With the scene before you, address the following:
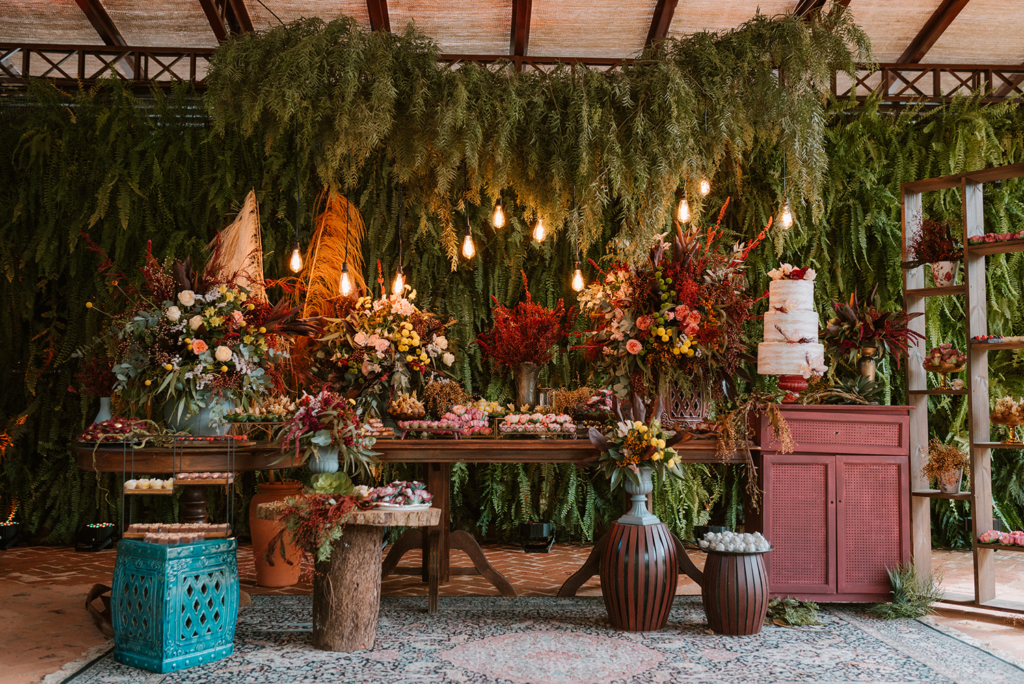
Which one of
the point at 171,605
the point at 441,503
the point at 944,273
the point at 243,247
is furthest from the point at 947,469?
the point at 243,247

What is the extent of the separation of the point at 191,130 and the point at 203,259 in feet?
3.56

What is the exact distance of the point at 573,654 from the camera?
11.7 ft

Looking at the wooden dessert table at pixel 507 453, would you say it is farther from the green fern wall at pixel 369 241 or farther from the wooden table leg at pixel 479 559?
the green fern wall at pixel 369 241

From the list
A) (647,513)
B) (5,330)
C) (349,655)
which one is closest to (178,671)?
(349,655)

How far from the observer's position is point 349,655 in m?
3.54

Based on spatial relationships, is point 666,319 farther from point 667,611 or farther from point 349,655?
point 349,655

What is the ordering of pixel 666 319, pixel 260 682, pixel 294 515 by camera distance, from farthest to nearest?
pixel 666 319 < pixel 294 515 < pixel 260 682

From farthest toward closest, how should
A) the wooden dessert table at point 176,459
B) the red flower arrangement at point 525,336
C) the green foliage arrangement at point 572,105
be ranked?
the red flower arrangement at point 525,336 < the green foliage arrangement at point 572,105 < the wooden dessert table at point 176,459

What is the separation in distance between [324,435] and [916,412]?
3435mm

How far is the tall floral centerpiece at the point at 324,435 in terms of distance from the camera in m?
3.81

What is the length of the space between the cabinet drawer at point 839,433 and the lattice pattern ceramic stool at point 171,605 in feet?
9.32

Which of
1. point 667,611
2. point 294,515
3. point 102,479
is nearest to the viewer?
point 294,515

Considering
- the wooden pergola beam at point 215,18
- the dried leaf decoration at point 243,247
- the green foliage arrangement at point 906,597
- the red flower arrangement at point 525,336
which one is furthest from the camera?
the wooden pergola beam at point 215,18

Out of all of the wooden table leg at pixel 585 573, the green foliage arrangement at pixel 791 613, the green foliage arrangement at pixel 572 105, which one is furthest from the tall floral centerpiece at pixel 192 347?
the green foliage arrangement at pixel 791 613
